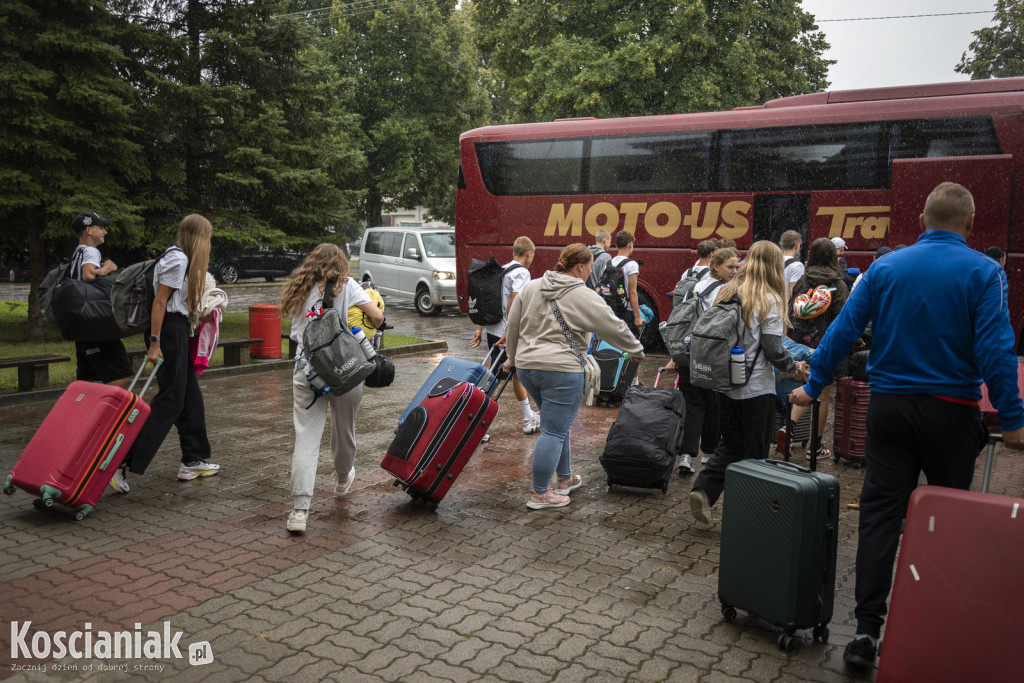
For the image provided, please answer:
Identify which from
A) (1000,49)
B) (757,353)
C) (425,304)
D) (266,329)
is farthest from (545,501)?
(1000,49)

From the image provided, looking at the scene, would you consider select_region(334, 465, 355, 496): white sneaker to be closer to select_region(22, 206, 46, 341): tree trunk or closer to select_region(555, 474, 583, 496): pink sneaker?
select_region(555, 474, 583, 496): pink sneaker

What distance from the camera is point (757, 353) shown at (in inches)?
199

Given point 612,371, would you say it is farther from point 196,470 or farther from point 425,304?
point 425,304

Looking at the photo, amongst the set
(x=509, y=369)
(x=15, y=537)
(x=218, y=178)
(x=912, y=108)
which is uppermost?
(x=912, y=108)

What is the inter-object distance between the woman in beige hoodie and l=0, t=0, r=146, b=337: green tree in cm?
962

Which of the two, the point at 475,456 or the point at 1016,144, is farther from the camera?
the point at 1016,144

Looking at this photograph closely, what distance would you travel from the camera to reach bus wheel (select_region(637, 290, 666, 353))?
14.7 meters

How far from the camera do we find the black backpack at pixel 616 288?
8.82m

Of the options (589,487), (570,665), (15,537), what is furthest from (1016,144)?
(15,537)

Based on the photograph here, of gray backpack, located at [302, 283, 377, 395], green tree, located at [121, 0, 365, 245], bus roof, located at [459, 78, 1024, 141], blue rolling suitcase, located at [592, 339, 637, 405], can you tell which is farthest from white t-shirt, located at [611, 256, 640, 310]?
green tree, located at [121, 0, 365, 245]

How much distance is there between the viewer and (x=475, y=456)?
7.33m

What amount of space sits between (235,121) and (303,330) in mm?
10121

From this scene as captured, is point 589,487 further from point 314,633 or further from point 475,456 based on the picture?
point 314,633

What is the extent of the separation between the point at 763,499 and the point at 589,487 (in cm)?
261
